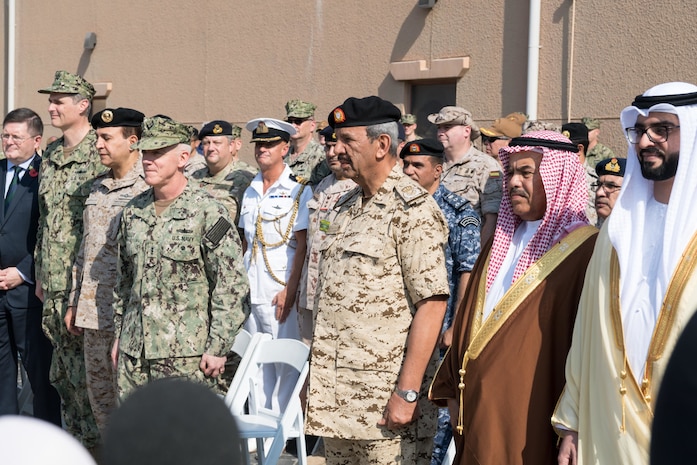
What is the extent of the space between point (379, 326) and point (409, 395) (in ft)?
0.98

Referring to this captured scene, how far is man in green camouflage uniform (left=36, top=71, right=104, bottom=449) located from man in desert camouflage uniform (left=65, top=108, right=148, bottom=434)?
9.9 inches

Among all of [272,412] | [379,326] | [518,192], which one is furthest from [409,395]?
[272,412]

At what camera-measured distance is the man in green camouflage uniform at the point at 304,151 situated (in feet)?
23.4

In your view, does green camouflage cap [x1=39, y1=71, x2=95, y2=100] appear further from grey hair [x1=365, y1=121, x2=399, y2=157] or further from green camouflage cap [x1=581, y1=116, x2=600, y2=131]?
green camouflage cap [x1=581, y1=116, x2=600, y2=131]

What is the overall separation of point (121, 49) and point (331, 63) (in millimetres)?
4518

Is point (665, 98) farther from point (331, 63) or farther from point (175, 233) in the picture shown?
point (331, 63)

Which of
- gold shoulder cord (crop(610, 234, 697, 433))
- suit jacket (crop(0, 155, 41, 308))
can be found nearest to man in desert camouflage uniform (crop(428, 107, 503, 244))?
suit jacket (crop(0, 155, 41, 308))

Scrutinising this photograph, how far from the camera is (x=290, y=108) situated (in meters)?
8.77

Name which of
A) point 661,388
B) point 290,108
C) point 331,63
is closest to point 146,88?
point 331,63

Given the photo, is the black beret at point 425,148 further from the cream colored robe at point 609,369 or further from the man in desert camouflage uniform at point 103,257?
the cream colored robe at point 609,369

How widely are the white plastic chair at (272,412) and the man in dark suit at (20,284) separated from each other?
2.11 meters

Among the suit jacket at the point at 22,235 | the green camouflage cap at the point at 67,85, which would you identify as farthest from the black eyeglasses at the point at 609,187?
→ the suit jacket at the point at 22,235

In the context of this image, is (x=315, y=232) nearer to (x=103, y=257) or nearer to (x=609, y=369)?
(x=103, y=257)

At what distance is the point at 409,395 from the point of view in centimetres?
376
